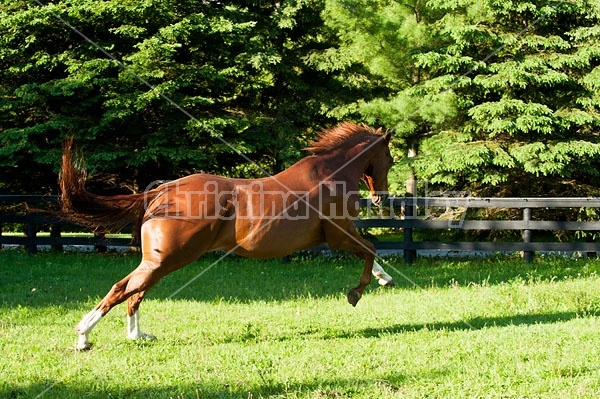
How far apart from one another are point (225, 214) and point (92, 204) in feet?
4.66

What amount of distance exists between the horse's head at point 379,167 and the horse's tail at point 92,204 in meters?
2.77

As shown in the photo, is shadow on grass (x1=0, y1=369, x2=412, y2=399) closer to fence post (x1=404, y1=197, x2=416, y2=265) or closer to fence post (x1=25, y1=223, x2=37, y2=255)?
fence post (x1=404, y1=197, x2=416, y2=265)

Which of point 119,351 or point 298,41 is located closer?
point 119,351

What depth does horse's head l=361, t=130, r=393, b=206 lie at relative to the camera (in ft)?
25.2

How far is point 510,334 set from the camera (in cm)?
621

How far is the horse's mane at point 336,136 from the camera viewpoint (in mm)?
7445

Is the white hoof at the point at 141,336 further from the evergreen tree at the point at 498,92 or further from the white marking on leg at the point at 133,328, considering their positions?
the evergreen tree at the point at 498,92

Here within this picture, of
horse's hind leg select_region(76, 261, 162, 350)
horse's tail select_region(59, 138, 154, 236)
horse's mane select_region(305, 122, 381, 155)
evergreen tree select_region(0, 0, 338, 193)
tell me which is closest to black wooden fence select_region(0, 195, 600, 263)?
evergreen tree select_region(0, 0, 338, 193)

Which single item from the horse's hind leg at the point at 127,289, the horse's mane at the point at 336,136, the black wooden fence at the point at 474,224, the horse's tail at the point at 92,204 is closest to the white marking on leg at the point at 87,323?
the horse's hind leg at the point at 127,289

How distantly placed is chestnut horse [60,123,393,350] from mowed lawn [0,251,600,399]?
63 centimetres

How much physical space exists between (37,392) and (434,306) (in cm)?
490

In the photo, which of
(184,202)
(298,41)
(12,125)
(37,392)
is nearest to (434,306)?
(184,202)

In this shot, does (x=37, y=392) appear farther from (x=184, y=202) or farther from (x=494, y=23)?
(x=494, y=23)

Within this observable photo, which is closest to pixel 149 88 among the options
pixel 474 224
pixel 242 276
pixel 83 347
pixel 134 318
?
pixel 242 276
